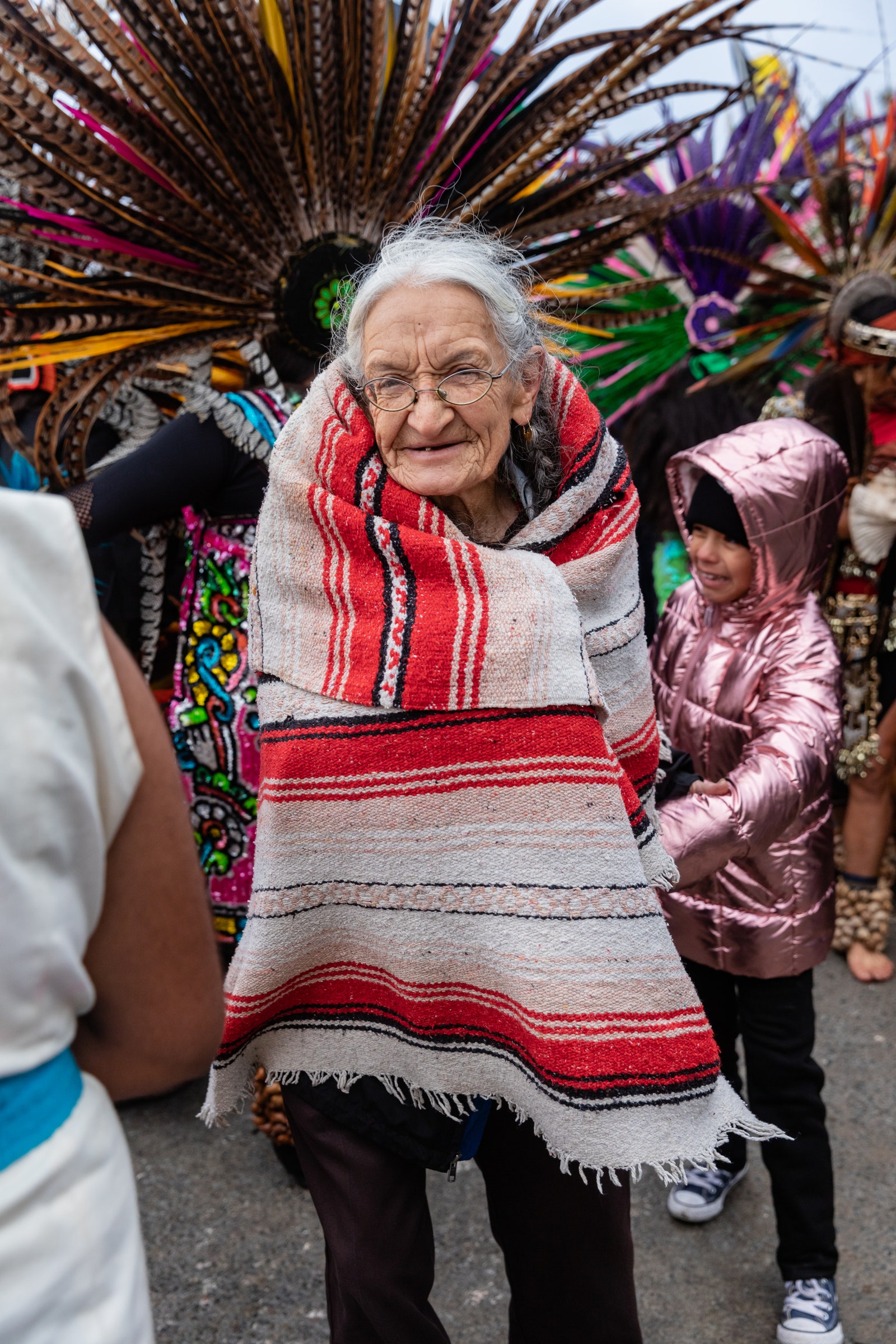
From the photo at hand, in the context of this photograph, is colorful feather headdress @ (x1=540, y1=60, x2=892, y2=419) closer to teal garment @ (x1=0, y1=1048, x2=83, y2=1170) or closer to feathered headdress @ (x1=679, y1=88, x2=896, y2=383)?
feathered headdress @ (x1=679, y1=88, x2=896, y2=383)

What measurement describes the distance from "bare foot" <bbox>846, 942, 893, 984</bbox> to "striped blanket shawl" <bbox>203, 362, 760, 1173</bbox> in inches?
95.0

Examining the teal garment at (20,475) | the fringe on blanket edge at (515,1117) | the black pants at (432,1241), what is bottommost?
the black pants at (432,1241)

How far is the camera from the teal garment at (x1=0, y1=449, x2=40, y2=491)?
111 inches

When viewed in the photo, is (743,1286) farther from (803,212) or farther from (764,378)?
(803,212)

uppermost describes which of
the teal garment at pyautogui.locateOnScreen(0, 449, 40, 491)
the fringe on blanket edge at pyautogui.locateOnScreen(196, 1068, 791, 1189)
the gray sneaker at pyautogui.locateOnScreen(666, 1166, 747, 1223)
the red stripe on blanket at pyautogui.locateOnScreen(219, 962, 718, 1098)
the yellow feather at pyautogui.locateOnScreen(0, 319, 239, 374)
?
the yellow feather at pyautogui.locateOnScreen(0, 319, 239, 374)

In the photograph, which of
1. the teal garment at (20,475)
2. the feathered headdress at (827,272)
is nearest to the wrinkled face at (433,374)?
the teal garment at (20,475)

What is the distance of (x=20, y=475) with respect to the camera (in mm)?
2842

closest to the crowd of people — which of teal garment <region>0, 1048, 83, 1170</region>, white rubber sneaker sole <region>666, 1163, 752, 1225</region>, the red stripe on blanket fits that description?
the red stripe on blanket

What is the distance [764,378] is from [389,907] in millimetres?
3066

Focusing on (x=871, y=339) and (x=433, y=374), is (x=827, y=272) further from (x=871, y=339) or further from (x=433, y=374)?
(x=433, y=374)

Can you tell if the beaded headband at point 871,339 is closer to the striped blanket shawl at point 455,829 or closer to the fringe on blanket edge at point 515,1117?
the striped blanket shawl at point 455,829

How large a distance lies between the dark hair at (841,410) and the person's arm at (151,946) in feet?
10.2

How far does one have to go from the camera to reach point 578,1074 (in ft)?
4.75

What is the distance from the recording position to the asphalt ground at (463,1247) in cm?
231
